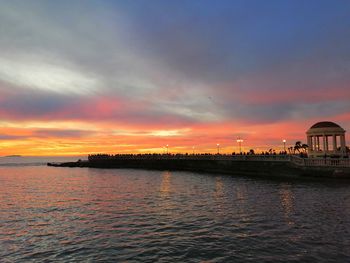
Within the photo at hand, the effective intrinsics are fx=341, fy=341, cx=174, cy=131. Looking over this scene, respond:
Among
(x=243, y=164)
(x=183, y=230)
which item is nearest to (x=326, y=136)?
(x=243, y=164)

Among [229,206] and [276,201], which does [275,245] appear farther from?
[276,201]

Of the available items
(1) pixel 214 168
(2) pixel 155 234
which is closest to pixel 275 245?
(2) pixel 155 234

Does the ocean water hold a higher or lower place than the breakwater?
lower

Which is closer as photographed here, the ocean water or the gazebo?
the ocean water

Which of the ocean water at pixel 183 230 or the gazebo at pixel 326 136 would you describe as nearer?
the ocean water at pixel 183 230

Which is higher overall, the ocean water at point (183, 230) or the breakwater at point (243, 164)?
the breakwater at point (243, 164)

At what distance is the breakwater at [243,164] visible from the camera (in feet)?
158

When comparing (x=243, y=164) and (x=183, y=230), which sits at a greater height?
(x=243, y=164)

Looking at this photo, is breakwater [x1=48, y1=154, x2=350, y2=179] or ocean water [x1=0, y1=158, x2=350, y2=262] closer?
ocean water [x1=0, y1=158, x2=350, y2=262]

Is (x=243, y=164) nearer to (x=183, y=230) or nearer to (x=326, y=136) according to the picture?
(x=326, y=136)

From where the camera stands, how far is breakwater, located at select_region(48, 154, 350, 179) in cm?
4825

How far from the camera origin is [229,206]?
29375mm

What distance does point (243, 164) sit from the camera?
72750 millimetres

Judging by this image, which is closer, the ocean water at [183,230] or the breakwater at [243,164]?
the ocean water at [183,230]
